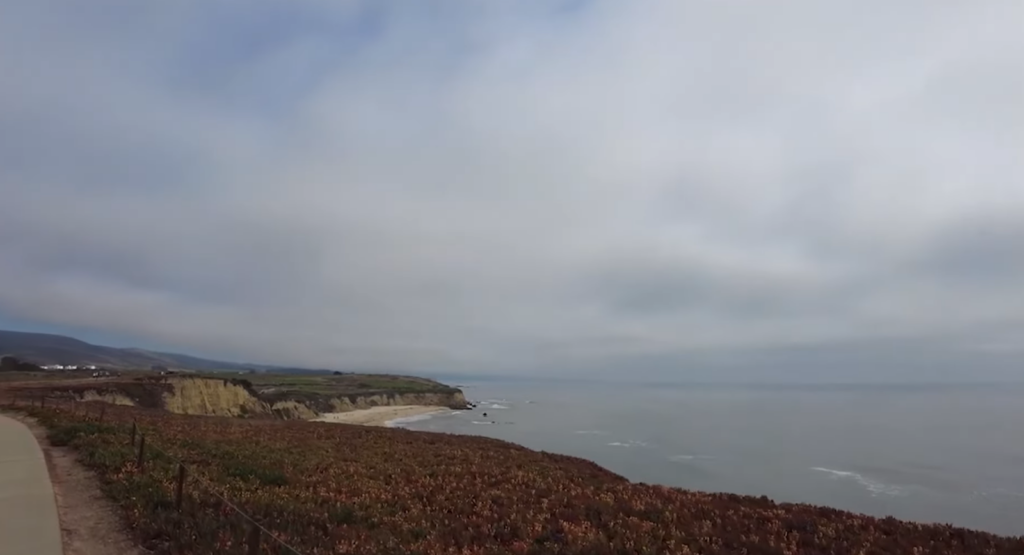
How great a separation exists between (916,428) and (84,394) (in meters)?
102

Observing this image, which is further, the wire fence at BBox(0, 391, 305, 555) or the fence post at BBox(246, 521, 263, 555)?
the wire fence at BBox(0, 391, 305, 555)

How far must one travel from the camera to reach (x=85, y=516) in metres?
10.9

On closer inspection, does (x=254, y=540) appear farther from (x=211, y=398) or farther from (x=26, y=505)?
(x=211, y=398)

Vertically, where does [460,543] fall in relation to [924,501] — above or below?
above

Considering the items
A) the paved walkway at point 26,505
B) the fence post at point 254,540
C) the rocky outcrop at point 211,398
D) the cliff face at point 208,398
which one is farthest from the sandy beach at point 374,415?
the fence post at point 254,540

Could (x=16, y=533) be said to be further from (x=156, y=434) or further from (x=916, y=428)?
(x=916, y=428)

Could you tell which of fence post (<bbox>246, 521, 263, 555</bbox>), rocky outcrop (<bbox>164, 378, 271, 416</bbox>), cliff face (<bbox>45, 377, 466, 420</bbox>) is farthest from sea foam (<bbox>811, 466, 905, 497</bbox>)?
rocky outcrop (<bbox>164, 378, 271, 416</bbox>)

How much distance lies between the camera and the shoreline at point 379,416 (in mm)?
88713

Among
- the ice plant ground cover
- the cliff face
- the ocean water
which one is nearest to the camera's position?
the ice plant ground cover

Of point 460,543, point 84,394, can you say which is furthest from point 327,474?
point 84,394

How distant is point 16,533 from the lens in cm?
961

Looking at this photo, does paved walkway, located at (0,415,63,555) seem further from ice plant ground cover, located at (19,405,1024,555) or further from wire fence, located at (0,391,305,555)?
wire fence, located at (0,391,305,555)

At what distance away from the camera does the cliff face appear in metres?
54.6

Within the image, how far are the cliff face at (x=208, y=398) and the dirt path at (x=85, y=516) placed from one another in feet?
108
